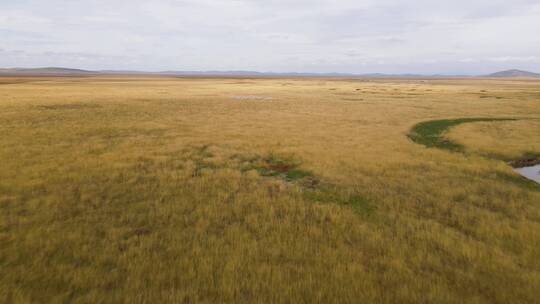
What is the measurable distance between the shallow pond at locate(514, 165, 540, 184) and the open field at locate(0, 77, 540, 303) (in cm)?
62

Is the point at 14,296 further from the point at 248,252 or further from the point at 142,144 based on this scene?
the point at 142,144

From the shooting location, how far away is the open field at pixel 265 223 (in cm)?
525

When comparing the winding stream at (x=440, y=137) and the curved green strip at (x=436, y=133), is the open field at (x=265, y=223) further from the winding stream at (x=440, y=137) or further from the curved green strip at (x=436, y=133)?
the curved green strip at (x=436, y=133)

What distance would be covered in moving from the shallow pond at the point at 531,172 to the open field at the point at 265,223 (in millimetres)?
624

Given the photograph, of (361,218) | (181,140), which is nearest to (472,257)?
(361,218)

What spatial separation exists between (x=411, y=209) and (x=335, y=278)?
15.0ft

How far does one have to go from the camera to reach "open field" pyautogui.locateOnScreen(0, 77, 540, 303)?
525 cm

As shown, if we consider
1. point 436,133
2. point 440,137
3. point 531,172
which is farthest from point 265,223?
point 436,133

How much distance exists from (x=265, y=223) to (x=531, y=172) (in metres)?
12.9

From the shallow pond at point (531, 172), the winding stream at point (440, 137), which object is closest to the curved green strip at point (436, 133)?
the winding stream at point (440, 137)

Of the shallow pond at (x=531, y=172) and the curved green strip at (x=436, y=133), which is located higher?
the curved green strip at (x=436, y=133)

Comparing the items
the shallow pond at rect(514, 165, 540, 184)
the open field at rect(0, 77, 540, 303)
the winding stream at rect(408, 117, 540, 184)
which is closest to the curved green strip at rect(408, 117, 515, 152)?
the winding stream at rect(408, 117, 540, 184)

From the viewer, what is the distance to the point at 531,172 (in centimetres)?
1337

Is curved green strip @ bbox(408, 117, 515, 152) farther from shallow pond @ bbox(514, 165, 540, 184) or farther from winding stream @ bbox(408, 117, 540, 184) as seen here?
shallow pond @ bbox(514, 165, 540, 184)
